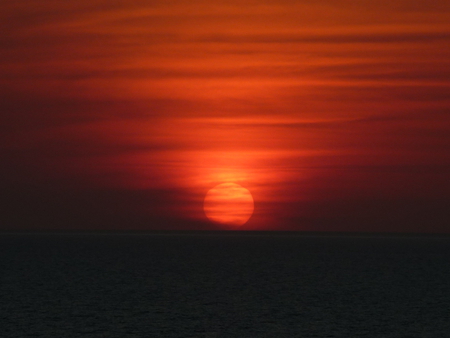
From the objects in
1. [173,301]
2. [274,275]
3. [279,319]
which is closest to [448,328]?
[279,319]

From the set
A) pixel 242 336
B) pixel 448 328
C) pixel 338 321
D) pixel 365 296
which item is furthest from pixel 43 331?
pixel 365 296

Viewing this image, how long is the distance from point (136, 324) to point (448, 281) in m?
50.8

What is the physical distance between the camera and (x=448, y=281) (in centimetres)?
8681

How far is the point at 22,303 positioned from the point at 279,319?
2109 centimetres

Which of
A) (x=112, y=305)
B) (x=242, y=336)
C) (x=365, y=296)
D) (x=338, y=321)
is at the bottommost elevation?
(x=242, y=336)

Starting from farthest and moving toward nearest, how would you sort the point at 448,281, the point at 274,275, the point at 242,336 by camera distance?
the point at 274,275, the point at 448,281, the point at 242,336

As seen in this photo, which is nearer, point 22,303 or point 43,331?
point 43,331

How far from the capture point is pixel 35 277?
89.0m

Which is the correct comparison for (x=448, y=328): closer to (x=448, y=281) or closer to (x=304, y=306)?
(x=304, y=306)

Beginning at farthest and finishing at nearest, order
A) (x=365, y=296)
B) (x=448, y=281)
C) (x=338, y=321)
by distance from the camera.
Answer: (x=448, y=281), (x=365, y=296), (x=338, y=321)

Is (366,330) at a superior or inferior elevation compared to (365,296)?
inferior

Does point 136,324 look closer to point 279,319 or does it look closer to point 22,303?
point 279,319

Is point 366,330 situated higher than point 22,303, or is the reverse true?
point 22,303

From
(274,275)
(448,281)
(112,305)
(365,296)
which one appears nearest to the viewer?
(112,305)
